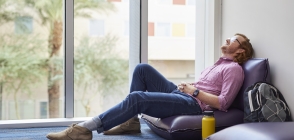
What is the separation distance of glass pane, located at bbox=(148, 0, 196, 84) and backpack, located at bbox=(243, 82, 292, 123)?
4.20 feet

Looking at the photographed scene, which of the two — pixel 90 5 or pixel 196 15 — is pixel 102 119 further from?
pixel 196 15

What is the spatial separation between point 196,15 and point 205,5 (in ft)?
0.52

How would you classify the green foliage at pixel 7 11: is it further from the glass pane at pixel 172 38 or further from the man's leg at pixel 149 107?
the man's leg at pixel 149 107

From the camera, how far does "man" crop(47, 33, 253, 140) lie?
223 cm

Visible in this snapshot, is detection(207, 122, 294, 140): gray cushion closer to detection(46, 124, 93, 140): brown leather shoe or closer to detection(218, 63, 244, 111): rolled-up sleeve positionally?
detection(218, 63, 244, 111): rolled-up sleeve

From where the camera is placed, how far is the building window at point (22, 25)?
304 cm

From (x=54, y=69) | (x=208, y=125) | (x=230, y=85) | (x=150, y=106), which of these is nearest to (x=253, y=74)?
(x=230, y=85)

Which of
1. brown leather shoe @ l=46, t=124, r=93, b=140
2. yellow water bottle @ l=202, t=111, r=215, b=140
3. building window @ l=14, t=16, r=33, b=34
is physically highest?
building window @ l=14, t=16, r=33, b=34

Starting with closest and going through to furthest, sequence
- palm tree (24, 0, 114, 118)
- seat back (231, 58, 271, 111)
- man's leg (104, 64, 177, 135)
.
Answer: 1. seat back (231, 58, 271, 111)
2. man's leg (104, 64, 177, 135)
3. palm tree (24, 0, 114, 118)

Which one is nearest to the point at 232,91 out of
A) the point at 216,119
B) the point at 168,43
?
the point at 216,119

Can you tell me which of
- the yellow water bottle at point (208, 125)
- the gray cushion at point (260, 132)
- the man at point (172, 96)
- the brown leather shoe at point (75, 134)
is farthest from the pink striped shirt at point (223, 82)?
the brown leather shoe at point (75, 134)

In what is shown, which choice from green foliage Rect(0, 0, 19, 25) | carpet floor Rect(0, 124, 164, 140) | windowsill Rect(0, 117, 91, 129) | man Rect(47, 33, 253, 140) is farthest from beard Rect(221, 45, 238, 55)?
green foliage Rect(0, 0, 19, 25)

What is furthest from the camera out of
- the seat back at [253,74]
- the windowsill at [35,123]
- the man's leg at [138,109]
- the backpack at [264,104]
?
the windowsill at [35,123]

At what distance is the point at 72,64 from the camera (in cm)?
316
